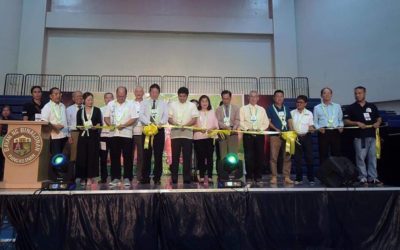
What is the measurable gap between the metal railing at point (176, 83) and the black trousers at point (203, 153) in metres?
6.50

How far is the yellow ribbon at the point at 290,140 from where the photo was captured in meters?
4.84

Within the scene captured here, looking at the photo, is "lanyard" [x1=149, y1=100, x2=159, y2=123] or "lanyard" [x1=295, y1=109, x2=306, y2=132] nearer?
"lanyard" [x1=149, y1=100, x2=159, y2=123]

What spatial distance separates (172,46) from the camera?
11555 mm

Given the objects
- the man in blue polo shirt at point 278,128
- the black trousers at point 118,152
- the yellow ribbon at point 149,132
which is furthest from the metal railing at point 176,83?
the yellow ribbon at point 149,132

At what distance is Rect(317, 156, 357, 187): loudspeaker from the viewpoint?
13.5ft

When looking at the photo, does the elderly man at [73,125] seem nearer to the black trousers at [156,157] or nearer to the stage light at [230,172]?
the black trousers at [156,157]

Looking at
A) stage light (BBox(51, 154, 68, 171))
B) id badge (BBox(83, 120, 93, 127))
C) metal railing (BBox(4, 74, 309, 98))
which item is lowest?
stage light (BBox(51, 154, 68, 171))

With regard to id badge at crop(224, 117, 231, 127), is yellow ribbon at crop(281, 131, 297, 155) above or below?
below

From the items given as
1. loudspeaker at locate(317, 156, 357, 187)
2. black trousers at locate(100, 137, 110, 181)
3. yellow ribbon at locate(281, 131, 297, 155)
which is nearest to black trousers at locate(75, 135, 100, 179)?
black trousers at locate(100, 137, 110, 181)

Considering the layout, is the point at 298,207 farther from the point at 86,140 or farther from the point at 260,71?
the point at 260,71

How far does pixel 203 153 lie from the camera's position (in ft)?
16.1

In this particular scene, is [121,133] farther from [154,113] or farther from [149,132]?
[154,113]

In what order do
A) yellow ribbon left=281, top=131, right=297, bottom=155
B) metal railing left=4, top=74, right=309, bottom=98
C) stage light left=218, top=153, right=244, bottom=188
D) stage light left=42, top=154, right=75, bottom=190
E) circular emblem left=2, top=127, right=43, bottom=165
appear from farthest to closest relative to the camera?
metal railing left=4, top=74, right=309, bottom=98 < yellow ribbon left=281, top=131, right=297, bottom=155 < stage light left=218, top=153, right=244, bottom=188 < circular emblem left=2, top=127, right=43, bottom=165 < stage light left=42, top=154, right=75, bottom=190

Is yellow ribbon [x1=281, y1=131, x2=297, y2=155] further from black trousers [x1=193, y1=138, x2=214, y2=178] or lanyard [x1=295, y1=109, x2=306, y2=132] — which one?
black trousers [x1=193, y1=138, x2=214, y2=178]
